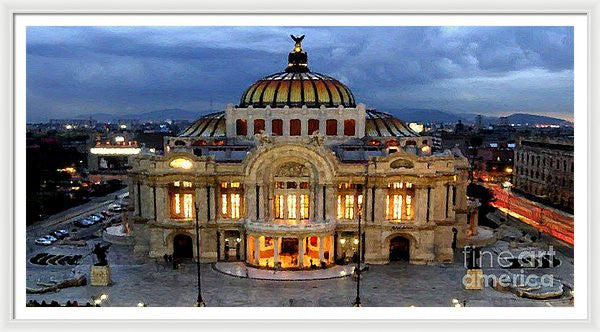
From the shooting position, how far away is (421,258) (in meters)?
39.5

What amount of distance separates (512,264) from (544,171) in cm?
1816

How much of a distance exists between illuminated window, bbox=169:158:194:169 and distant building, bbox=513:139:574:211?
21.8 metres

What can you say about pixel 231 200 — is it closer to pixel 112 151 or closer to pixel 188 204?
pixel 188 204

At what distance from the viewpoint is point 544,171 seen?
5372 centimetres

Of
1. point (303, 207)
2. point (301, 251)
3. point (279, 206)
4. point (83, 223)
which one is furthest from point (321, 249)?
point (83, 223)

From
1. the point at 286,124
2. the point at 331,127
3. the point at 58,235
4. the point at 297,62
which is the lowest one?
the point at 58,235

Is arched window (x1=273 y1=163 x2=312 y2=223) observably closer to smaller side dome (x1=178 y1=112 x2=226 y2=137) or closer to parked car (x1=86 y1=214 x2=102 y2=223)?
smaller side dome (x1=178 y1=112 x2=226 y2=137)

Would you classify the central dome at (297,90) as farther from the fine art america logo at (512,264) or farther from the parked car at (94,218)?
the parked car at (94,218)

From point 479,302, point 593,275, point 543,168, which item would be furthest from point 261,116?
point 593,275

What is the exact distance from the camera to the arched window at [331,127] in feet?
150

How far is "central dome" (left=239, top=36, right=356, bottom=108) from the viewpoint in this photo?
1825 inches

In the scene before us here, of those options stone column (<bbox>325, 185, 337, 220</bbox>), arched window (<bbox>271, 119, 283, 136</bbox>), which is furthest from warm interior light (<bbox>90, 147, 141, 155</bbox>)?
stone column (<bbox>325, 185, 337, 220</bbox>)
